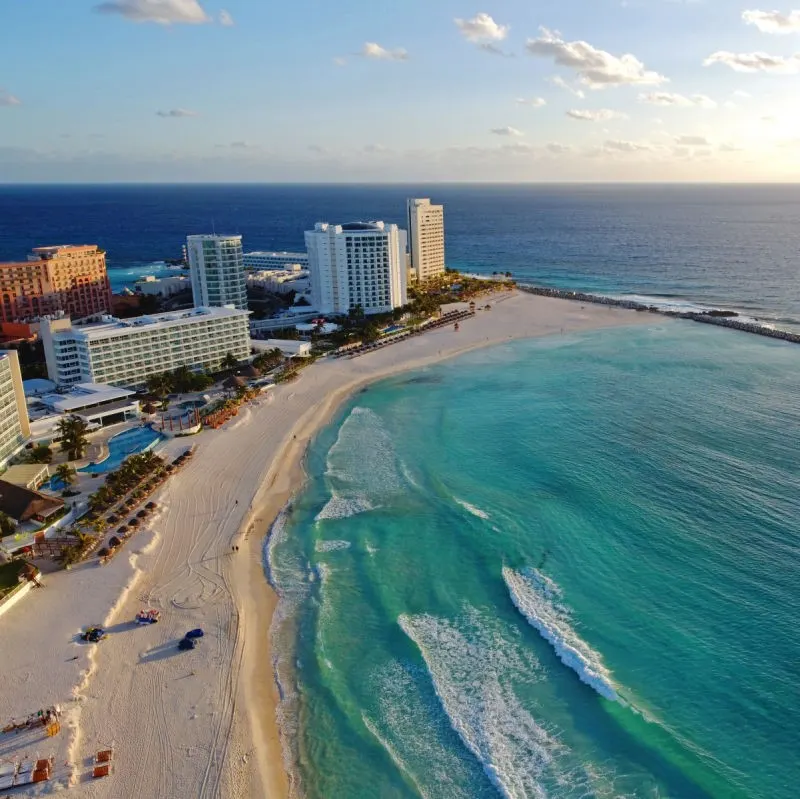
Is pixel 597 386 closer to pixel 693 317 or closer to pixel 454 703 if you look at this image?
pixel 693 317

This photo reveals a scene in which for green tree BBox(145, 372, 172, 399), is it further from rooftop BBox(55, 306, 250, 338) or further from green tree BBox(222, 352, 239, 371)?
green tree BBox(222, 352, 239, 371)

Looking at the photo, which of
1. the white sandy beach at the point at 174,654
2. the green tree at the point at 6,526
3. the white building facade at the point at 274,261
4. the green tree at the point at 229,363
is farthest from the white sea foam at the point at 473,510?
the white building facade at the point at 274,261

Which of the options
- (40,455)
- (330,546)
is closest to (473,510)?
(330,546)

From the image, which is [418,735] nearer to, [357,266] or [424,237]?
[357,266]

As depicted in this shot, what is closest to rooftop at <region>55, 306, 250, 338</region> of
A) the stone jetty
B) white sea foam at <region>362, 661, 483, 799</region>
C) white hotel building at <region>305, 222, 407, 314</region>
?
white hotel building at <region>305, 222, 407, 314</region>

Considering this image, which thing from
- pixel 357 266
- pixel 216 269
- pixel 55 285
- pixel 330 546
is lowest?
pixel 330 546
